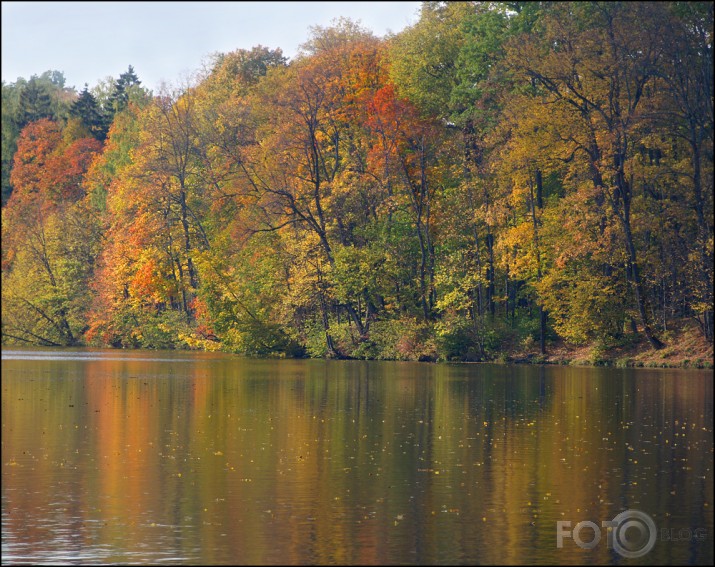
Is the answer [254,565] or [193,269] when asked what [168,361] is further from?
[254,565]

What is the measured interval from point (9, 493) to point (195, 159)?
204ft

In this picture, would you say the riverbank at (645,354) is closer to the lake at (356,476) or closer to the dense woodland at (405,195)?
the dense woodland at (405,195)

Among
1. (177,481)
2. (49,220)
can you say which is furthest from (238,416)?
(49,220)

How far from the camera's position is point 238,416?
29844mm

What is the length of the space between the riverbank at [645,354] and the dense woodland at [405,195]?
68 centimetres

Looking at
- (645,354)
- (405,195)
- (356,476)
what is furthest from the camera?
(405,195)

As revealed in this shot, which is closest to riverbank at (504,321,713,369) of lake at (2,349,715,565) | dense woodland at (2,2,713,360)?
dense woodland at (2,2,713,360)

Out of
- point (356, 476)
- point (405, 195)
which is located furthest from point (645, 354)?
point (356, 476)

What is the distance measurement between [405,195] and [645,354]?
19958 mm

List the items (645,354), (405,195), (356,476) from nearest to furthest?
(356,476) < (645,354) < (405,195)

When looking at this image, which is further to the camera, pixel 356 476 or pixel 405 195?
pixel 405 195

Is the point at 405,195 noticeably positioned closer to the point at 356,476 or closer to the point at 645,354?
the point at 645,354

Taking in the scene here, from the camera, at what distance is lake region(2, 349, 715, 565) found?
14523 millimetres

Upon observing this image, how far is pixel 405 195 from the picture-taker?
6806 centimetres
